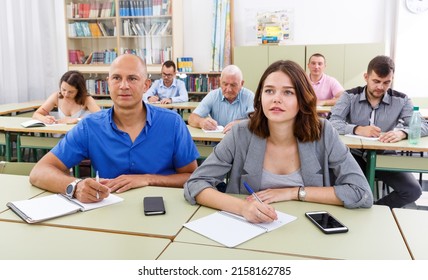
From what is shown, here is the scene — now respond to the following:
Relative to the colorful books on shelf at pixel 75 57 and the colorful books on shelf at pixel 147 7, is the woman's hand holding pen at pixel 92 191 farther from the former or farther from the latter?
the colorful books on shelf at pixel 75 57

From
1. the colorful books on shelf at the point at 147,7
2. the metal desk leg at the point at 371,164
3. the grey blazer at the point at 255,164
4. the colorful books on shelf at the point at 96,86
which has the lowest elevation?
the metal desk leg at the point at 371,164

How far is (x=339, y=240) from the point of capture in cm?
138

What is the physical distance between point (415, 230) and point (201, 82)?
5840 mm

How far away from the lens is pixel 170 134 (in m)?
2.26

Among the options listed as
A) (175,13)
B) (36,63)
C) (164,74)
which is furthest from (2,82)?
(175,13)

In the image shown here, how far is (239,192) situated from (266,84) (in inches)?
20.4

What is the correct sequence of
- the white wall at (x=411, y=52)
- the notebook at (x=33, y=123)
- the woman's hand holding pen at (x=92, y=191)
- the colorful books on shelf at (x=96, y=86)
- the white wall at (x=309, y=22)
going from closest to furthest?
the woman's hand holding pen at (x=92, y=191), the notebook at (x=33, y=123), the white wall at (x=411, y=52), the white wall at (x=309, y=22), the colorful books on shelf at (x=96, y=86)

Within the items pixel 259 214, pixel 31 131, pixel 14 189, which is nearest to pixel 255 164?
pixel 259 214

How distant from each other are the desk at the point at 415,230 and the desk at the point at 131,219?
78 cm

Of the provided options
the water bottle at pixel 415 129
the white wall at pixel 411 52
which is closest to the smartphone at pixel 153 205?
the water bottle at pixel 415 129

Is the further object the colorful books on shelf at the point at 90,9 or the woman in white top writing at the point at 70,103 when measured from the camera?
the colorful books on shelf at the point at 90,9

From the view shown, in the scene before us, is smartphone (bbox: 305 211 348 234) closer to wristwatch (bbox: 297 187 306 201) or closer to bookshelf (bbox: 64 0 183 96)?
wristwatch (bbox: 297 187 306 201)

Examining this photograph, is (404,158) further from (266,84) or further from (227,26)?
(227,26)

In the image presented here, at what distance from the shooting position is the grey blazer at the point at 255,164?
1.79 meters
